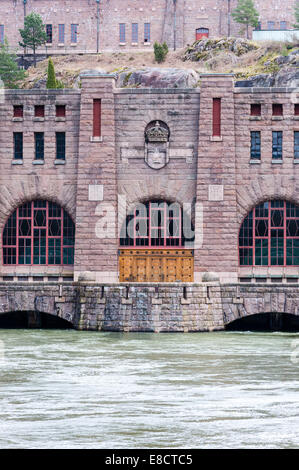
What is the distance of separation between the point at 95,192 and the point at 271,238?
10.5 meters

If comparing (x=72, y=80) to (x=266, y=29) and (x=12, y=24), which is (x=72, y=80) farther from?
(x=266, y=29)

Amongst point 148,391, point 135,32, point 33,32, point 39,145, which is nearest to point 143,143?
point 39,145

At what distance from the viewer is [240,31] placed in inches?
4569

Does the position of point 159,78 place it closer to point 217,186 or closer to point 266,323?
point 217,186

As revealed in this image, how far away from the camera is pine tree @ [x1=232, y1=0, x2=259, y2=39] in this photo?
114m

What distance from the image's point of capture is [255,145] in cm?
6006

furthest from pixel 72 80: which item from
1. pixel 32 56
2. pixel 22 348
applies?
pixel 22 348

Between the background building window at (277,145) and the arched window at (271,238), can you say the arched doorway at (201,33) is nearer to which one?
the background building window at (277,145)

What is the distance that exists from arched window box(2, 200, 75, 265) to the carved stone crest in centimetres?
589

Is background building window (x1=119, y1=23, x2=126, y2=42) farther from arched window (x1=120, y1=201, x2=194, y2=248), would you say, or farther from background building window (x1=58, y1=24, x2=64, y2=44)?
arched window (x1=120, y1=201, x2=194, y2=248)

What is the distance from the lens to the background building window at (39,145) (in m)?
61.0

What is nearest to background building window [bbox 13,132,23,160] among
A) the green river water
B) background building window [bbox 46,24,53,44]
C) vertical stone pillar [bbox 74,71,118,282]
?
vertical stone pillar [bbox 74,71,118,282]

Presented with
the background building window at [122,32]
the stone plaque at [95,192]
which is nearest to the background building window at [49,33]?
the background building window at [122,32]

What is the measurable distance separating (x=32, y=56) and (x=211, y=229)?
6835 cm
